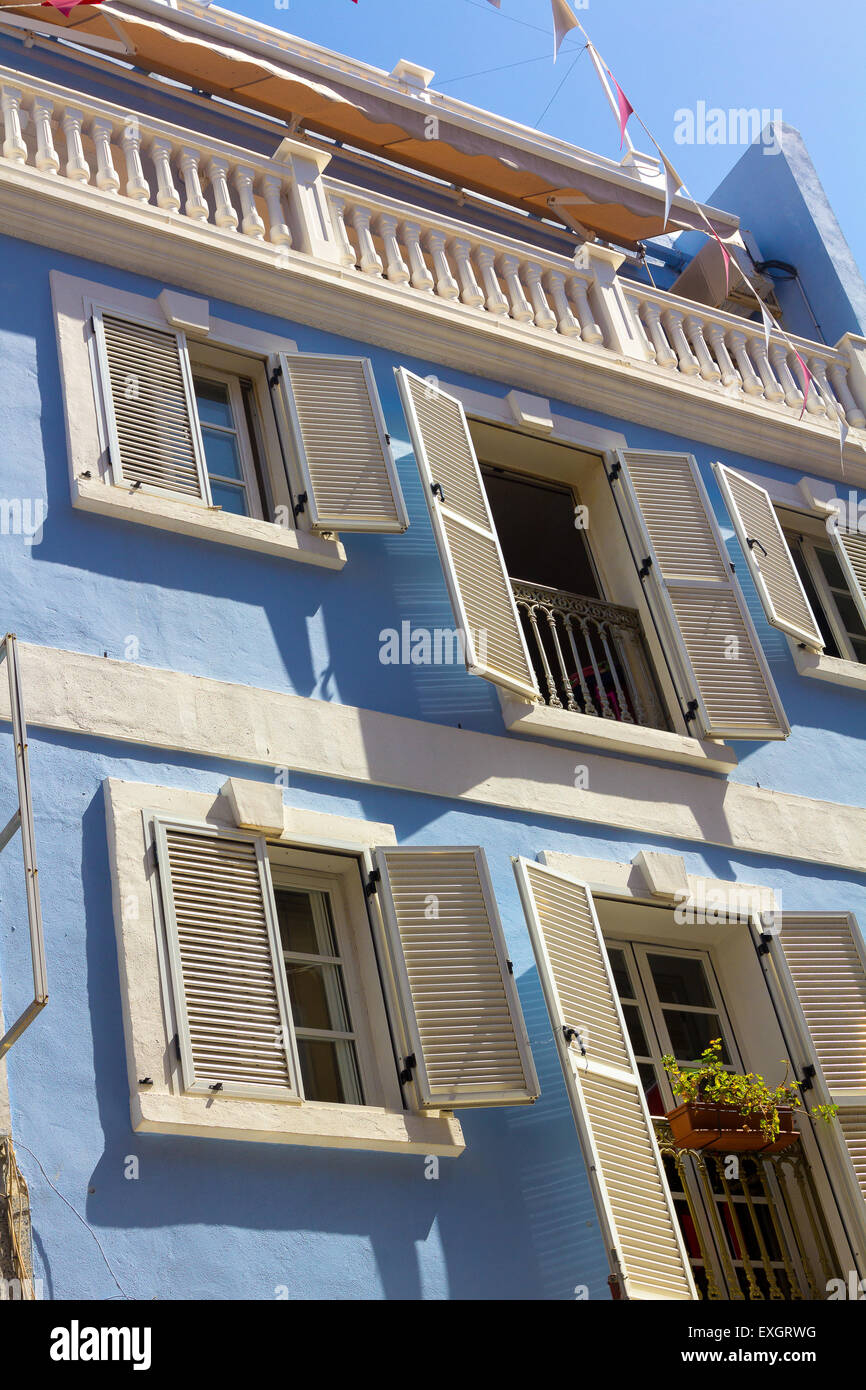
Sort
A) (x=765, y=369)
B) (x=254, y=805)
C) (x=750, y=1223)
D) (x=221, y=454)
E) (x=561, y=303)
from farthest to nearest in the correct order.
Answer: (x=765, y=369) < (x=561, y=303) < (x=221, y=454) < (x=750, y=1223) < (x=254, y=805)

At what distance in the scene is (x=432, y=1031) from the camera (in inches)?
272

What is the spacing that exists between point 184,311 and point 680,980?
13.8ft

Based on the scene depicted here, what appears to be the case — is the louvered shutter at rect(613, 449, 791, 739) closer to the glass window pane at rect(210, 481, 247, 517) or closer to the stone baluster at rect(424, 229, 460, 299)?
the stone baluster at rect(424, 229, 460, 299)

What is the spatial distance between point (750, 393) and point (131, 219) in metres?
4.27

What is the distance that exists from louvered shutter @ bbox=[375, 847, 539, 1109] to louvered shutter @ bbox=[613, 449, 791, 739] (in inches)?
84.4

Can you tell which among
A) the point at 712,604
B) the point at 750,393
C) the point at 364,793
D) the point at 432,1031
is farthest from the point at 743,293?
the point at 432,1031

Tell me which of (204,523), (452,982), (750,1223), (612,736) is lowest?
(750,1223)

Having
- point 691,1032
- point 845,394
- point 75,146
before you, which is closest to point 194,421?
point 75,146

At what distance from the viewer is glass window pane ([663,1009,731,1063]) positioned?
8258mm

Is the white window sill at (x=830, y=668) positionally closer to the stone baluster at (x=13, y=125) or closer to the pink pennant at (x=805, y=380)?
the pink pennant at (x=805, y=380)

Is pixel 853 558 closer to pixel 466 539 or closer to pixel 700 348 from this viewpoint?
pixel 700 348

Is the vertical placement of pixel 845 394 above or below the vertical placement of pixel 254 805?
above

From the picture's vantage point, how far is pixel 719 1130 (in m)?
7.39

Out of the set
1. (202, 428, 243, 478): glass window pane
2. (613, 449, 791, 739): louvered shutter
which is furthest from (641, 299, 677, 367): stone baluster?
(202, 428, 243, 478): glass window pane
